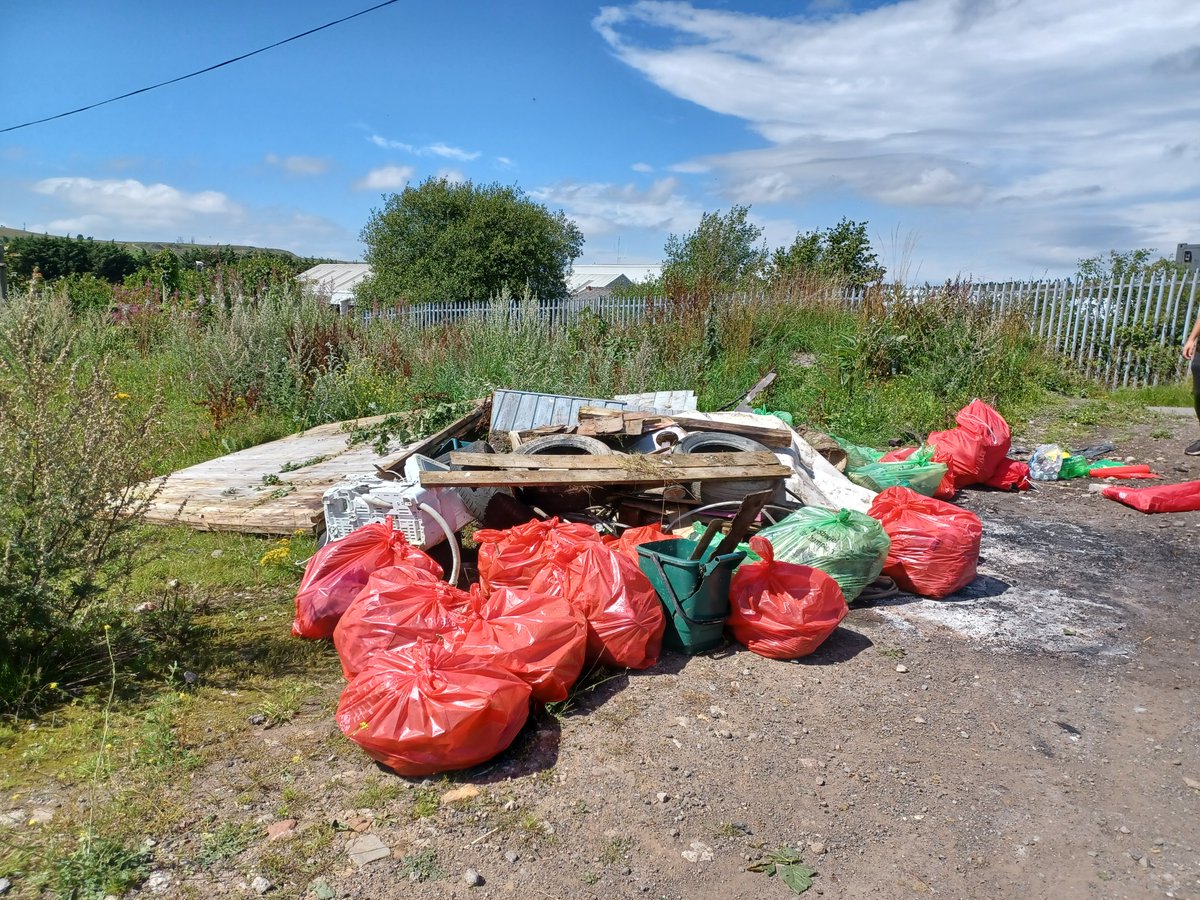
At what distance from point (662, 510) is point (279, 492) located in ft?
9.15

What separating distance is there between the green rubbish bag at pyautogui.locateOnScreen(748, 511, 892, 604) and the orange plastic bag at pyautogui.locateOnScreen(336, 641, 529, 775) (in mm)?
1872

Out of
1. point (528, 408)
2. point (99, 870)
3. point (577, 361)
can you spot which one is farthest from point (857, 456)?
point (99, 870)

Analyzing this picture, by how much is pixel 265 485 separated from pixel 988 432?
5.64 metres

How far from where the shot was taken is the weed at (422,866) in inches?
89.0

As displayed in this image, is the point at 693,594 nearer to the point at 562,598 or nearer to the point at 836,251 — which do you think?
the point at 562,598

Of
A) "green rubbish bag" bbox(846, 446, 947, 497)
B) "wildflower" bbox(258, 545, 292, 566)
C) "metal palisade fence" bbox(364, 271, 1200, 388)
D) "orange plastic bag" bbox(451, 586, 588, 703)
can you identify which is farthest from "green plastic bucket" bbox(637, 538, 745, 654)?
"metal palisade fence" bbox(364, 271, 1200, 388)

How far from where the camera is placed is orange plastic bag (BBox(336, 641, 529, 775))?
2570 millimetres

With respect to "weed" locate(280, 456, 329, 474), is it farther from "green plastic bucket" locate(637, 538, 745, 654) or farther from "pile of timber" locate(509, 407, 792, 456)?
"green plastic bucket" locate(637, 538, 745, 654)

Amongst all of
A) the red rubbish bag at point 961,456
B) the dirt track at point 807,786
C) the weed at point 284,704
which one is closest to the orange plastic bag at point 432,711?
the dirt track at point 807,786

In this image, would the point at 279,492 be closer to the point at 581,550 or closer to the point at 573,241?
the point at 581,550

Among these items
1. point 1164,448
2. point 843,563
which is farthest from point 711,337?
point 843,563

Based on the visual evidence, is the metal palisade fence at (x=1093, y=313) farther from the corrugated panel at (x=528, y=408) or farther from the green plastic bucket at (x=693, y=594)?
the green plastic bucket at (x=693, y=594)

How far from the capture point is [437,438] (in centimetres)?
602

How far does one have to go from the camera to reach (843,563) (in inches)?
162
